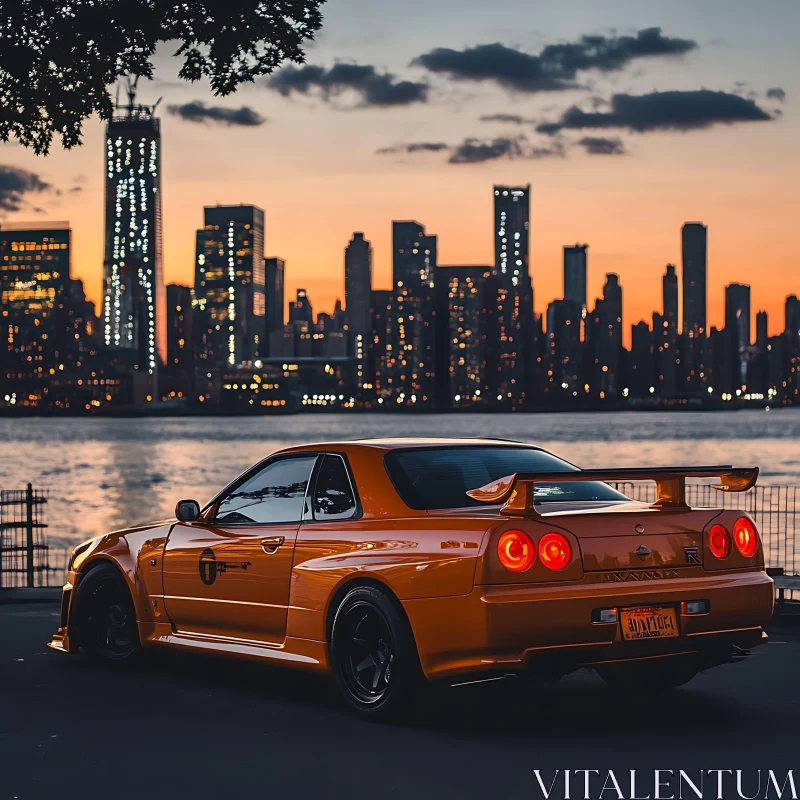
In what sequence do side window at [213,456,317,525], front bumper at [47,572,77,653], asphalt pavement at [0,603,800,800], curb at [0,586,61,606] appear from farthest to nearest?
curb at [0,586,61,606], front bumper at [47,572,77,653], side window at [213,456,317,525], asphalt pavement at [0,603,800,800]

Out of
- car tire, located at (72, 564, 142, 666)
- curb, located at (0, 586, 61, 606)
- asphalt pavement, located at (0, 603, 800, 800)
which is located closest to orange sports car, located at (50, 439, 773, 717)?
asphalt pavement, located at (0, 603, 800, 800)

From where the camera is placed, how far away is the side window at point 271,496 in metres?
8.35

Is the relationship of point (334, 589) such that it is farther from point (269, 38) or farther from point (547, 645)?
point (269, 38)

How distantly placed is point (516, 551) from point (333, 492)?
152cm

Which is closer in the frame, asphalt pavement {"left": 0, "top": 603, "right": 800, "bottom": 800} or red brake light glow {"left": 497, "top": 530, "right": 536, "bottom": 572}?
asphalt pavement {"left": 0, "top": 603, "right": 800, "bottom": 800}

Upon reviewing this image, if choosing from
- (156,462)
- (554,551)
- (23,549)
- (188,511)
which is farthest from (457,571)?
(156,462)

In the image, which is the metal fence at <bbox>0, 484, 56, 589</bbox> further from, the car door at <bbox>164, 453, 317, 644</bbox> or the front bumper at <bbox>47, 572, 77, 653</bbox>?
the car door at <bbox>164, 453, 317, 644</bbox>

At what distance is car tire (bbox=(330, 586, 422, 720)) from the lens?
23.6 feet

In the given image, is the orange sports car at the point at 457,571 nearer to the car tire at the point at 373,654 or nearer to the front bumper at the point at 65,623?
the car tire at the point at 373,654

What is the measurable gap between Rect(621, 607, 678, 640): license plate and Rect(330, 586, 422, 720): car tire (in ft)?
3.73

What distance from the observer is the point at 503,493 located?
704 centimetres

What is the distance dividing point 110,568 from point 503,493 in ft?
12.2

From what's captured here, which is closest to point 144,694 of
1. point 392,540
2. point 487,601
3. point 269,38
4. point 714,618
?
point 392,540

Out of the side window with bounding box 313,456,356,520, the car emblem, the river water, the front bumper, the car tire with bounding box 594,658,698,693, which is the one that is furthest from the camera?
the river water
